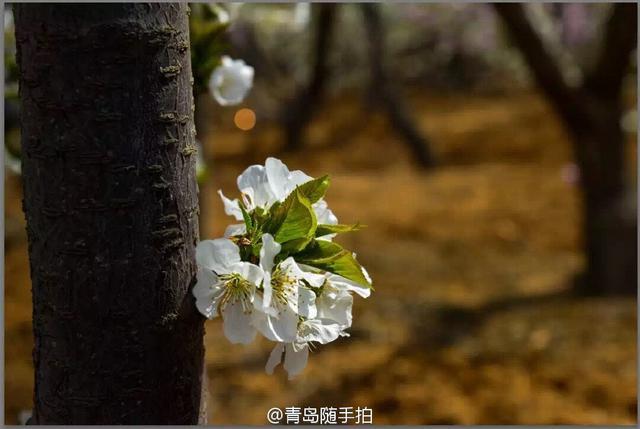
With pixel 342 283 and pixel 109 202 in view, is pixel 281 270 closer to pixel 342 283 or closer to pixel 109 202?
pixel 342 283

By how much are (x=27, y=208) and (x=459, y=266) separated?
3.40m

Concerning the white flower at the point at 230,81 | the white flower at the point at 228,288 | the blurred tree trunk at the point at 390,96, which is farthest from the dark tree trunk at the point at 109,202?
the blurred tree trunk at the point at 390,96

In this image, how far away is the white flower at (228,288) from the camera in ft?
2.32

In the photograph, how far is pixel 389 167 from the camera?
6.61m

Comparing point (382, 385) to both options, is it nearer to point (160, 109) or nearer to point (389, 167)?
point (160, 109)

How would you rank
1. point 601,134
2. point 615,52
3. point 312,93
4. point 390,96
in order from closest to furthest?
point 615,52 < point 601,134 < point 390,96 < point 312,93

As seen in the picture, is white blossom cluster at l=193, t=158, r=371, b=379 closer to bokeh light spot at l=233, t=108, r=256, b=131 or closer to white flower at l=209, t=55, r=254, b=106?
white flower at l=209, t=55, r=254, b=106

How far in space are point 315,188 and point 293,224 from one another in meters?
0.04

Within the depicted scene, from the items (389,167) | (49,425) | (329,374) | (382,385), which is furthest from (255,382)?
(389,167)

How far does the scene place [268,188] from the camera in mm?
768

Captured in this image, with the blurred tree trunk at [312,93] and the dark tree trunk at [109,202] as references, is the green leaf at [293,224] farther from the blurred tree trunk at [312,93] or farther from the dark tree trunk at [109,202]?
the blurred tree trunk at [312,93]

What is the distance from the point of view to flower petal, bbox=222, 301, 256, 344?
73 cm

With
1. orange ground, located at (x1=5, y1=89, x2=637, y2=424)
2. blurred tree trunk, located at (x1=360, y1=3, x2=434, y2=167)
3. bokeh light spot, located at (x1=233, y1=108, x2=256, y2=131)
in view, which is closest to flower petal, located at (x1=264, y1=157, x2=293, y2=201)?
orange ground, located at (x1=5, y1=89, x2=637, y2=424)

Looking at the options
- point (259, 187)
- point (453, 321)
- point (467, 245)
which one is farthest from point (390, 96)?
point (259, 187)
